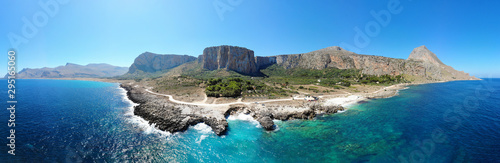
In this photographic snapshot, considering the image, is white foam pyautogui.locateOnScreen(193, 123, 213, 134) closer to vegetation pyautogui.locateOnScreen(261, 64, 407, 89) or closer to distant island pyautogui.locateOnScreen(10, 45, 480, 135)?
distant island pyautogui.locateOnScreen(10, 45, 480, 135)

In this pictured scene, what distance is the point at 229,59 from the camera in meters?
127

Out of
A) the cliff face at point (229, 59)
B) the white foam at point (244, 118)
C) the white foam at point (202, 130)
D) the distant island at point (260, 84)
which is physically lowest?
the white foam at point (202, 130)

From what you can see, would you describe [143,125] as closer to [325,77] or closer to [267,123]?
[267,123]

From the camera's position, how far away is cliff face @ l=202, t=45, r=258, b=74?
420ft

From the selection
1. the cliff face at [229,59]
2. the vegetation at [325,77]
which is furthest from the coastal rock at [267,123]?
the cliff face at [229,59]

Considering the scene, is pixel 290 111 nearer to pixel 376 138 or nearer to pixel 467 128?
pixel 376 138

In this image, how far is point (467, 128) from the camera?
22984 mm

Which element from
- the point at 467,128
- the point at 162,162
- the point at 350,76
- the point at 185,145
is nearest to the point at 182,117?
the point at 185,145

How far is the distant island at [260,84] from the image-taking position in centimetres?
3088

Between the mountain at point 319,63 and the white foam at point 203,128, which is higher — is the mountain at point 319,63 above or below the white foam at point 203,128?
above

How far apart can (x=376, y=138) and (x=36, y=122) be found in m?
52.5

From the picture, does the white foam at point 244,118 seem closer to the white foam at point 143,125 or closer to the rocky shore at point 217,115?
the rocky shore at point 217,115

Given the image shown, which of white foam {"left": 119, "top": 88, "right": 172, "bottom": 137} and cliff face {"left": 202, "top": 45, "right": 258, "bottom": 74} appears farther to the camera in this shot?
cliff face {"left": 202, "top": 45, "right": 258, "bottom": 74}

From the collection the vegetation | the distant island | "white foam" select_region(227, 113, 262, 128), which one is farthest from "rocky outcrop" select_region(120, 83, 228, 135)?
the vegetation
